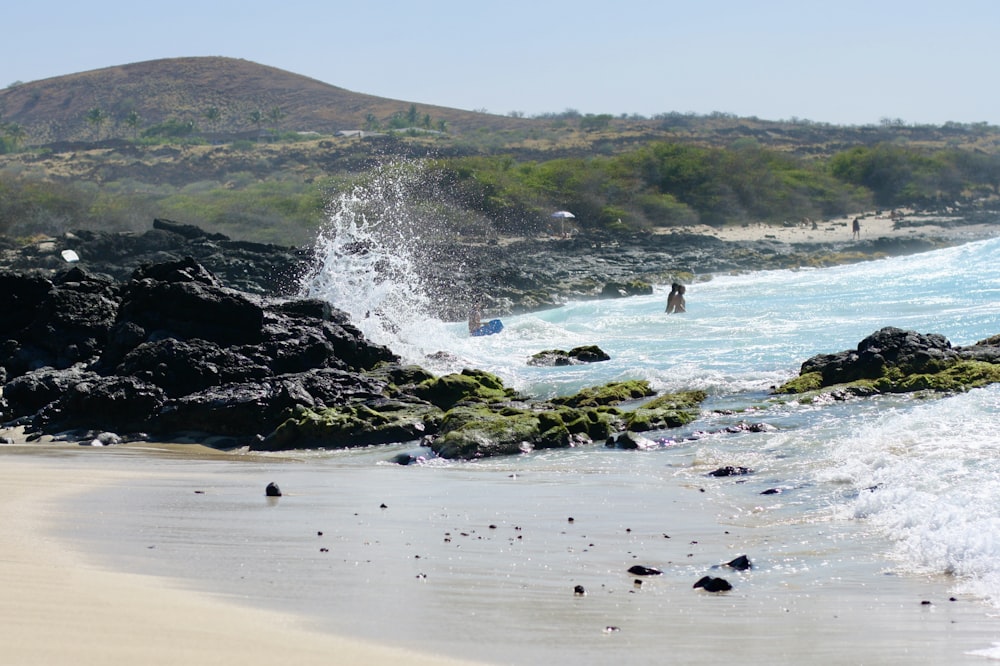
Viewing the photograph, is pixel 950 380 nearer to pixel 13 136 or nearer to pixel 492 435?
pixel 492 435

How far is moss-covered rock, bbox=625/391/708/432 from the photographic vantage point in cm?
1420

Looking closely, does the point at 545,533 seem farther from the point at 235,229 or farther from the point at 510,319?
the point at 235,229

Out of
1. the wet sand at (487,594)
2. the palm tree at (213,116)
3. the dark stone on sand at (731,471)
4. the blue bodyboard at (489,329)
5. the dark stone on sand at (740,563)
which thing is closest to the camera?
the wet sand at (487,594)

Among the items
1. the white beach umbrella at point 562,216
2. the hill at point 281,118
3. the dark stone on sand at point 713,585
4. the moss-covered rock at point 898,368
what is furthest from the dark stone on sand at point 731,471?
the hill at point 281,118

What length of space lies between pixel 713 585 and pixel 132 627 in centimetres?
313

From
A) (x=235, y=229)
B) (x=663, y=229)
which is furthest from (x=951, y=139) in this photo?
(x=235, y=229)

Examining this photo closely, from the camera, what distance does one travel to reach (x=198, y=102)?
5630 inches

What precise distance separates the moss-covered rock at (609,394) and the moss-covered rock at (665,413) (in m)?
0.76

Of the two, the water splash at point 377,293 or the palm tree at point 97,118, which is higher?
the palm tree at point 97,118

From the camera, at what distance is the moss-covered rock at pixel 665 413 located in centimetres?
1420

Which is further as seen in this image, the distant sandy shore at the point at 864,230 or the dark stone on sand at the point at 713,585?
the distant sandy shore at the point at 864,230

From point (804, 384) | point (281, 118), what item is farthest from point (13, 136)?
point (804, 384)

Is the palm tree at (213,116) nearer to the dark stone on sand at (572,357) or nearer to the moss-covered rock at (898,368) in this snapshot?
the dark stone on sand at (572,357)

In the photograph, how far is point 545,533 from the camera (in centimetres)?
855
